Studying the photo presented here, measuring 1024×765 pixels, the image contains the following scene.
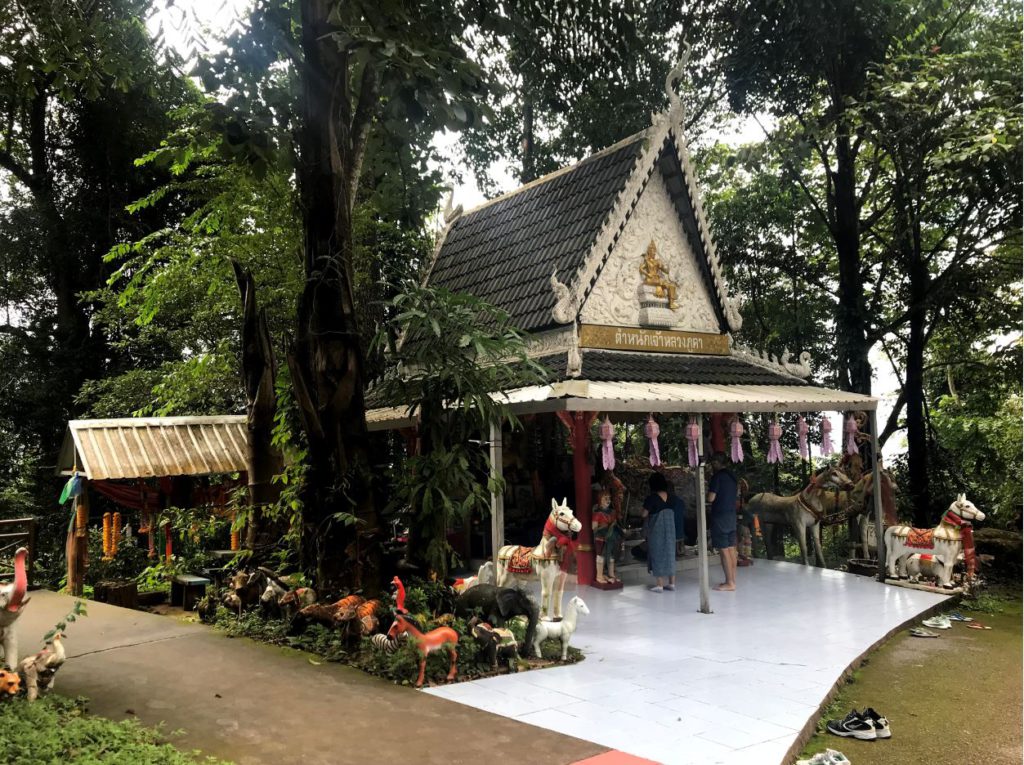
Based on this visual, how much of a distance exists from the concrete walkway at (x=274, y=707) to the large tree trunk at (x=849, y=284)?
1105cm

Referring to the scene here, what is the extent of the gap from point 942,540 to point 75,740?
31.8ft

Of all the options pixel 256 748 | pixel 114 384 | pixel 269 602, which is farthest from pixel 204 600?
pixel 114 384

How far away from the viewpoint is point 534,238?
40.5 feet

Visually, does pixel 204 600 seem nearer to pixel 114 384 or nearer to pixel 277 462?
pixel 277 462

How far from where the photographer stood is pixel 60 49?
8.53 m

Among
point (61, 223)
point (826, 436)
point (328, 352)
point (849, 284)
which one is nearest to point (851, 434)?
point (826, 436)

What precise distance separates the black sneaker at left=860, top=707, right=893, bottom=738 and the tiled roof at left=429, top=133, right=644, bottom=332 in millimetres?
5937

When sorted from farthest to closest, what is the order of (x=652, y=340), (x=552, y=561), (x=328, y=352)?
(x=652, y=340), (x=328, y=352), (x=552, y=561)

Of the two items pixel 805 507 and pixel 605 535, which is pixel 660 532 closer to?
pixel 605 535

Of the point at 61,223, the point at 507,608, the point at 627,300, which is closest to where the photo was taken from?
the point at 507,608

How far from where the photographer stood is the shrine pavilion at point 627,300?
32.5ft

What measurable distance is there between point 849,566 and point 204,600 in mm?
8686

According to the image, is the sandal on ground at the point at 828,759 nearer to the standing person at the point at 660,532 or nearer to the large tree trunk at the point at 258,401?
the standing person at the point at 660,532

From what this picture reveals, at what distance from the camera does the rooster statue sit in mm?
5539
